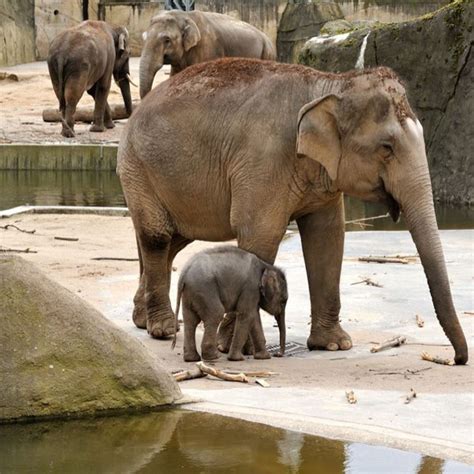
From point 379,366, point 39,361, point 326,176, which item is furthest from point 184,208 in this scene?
point 39,361

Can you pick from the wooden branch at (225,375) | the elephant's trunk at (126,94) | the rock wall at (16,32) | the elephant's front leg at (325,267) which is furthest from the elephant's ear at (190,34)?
the rock wall at (16,32)

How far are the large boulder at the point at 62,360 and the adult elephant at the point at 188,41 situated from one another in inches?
356

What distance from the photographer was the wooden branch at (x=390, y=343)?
7926 mm

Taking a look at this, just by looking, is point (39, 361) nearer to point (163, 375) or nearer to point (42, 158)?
point (163, 375)

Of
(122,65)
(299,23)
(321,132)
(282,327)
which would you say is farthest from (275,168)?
(299,23)

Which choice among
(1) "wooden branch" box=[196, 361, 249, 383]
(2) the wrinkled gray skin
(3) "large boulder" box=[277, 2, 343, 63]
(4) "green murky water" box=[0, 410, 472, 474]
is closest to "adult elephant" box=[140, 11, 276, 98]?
(2) the wrinkled gray skin

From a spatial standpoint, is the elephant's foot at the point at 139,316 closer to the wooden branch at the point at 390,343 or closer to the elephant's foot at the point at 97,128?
the wooden branch at the point at 390,343

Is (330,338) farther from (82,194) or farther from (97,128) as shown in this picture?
(97,128)

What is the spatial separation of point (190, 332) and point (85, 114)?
1765 cm

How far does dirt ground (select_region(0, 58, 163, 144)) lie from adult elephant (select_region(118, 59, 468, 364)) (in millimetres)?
14039

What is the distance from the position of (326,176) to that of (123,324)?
193 centimetres

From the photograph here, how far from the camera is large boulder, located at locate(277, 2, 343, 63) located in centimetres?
3353

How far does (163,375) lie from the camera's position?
21.2 ft

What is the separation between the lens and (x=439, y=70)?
17000 millimetres
